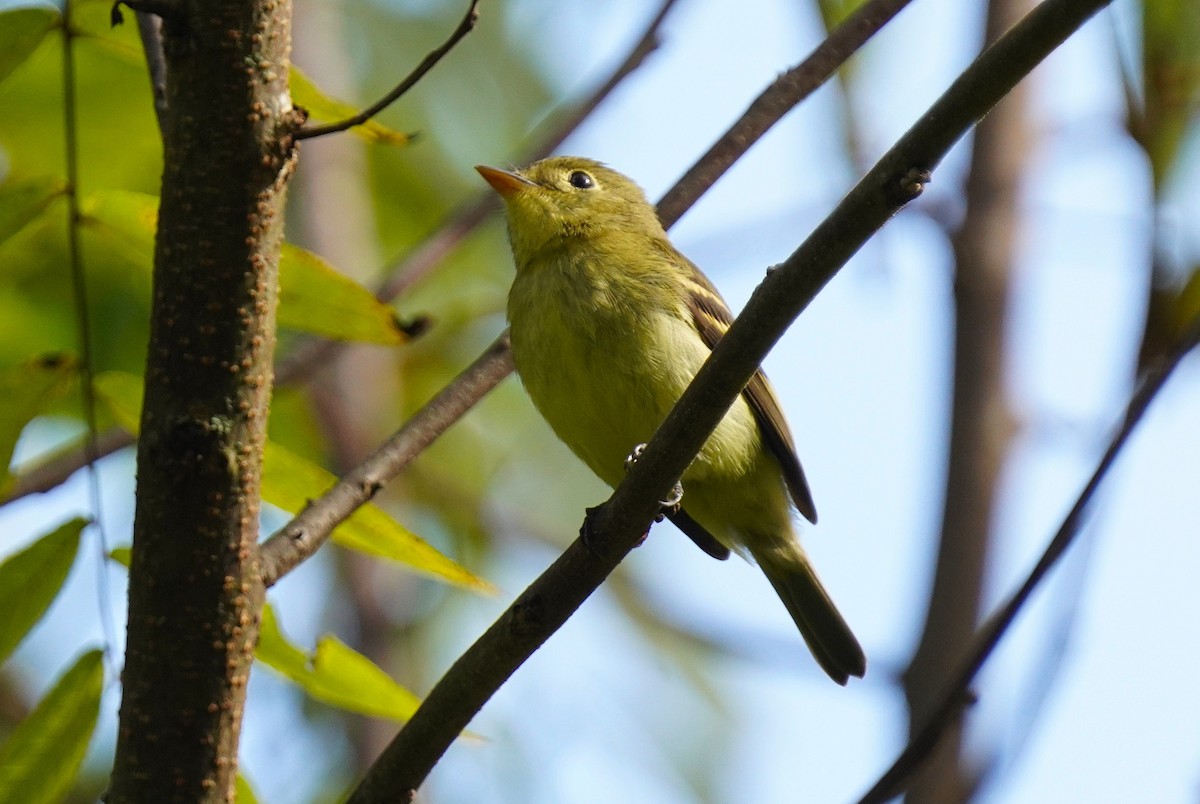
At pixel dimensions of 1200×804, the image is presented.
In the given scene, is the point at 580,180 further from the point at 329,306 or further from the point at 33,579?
the point at 33,579

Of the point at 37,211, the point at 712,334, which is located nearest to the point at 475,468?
the point at 712,334

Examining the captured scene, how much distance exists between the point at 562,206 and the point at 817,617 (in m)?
1.75

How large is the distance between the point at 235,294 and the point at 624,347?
1.85 m

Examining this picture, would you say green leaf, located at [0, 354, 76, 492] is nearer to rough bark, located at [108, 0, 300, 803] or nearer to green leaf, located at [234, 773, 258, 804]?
Answer: rough bark, located at [108, 0, 300, 803]

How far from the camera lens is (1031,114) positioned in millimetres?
5402

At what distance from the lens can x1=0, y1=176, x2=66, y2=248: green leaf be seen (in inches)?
114

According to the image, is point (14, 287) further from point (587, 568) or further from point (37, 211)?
point (587, 568)

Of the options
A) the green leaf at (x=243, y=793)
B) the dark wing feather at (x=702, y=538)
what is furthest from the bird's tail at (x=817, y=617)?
the green leaf at (x=243, y=793)

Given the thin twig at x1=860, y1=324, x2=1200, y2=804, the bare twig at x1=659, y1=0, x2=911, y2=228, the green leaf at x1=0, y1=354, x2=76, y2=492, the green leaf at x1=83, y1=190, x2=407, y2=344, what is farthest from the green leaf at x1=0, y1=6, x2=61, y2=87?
the thin twig at x1=860, y1=324, x2=1200, y2=804

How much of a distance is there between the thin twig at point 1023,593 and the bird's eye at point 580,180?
3.45 meters

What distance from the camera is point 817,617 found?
5.06m

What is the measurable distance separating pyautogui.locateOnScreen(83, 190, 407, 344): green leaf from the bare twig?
3.10 ft

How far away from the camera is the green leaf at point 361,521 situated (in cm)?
295

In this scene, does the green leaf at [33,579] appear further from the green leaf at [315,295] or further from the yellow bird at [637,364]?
the yellow bird at [637,364]
